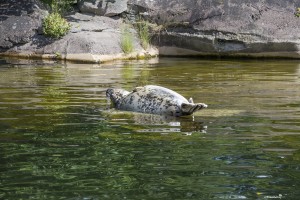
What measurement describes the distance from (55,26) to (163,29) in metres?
3.53

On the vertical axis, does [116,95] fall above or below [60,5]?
below

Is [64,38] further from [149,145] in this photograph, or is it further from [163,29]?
[149,145]

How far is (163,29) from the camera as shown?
64.0 ft

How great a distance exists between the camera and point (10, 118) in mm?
7770

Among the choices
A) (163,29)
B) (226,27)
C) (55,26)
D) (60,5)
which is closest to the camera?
(55,26)

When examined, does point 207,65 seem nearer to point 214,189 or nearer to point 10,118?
point 10,118

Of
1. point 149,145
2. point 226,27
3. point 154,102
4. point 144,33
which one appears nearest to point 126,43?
point 144,33

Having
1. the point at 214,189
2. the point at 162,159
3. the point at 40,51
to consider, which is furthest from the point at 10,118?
the point at 40,51

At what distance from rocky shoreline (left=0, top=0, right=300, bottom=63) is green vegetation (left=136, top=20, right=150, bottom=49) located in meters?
0.14

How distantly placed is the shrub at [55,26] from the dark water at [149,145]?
20.7 ft

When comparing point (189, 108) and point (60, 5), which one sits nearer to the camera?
point (189, 108)

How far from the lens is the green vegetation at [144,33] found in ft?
62.5

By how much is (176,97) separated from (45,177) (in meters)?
3.61

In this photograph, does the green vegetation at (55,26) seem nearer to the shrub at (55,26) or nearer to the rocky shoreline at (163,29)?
the shrub at (55,26)
